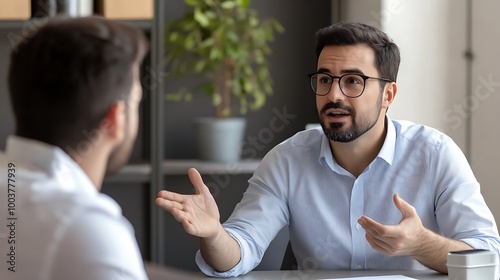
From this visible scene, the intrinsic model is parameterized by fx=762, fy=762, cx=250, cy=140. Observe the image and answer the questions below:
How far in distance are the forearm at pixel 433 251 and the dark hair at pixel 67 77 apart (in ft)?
3.30

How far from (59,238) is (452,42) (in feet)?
8.30

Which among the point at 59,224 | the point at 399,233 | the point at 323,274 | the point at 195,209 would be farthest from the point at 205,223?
the point at 59,224

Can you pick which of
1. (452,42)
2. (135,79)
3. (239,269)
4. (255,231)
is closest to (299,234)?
(255,231)

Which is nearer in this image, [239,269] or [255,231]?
[239,269]

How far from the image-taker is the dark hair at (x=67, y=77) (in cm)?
102

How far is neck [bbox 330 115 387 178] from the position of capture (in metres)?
2.17

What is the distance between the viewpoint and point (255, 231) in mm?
2049

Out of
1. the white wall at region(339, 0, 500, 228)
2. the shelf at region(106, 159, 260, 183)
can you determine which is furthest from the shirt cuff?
the white wall at region(339, 0, 500, 228)

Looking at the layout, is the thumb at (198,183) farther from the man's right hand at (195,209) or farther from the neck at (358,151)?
the neck at (358,151)

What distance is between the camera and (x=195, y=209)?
1813mm

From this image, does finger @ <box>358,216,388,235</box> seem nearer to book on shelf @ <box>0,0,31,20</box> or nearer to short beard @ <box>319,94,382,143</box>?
short beard @ <box>319,94,382,143</box>

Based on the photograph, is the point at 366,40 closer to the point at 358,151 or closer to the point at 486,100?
the point at 358,151

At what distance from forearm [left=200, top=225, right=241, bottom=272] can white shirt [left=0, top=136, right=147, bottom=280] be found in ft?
2.68

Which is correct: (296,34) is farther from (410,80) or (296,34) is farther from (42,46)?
(42,46)
